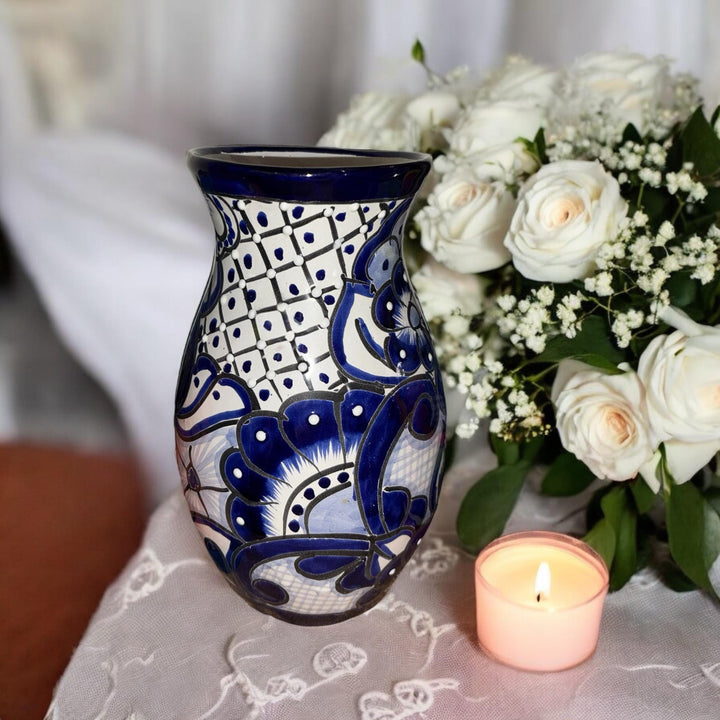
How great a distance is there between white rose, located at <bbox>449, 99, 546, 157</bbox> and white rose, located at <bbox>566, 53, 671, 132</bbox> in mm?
54

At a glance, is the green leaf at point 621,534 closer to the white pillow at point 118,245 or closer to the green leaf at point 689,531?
the green leaf at point 689,531

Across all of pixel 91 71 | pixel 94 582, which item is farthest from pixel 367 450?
pixel 91 71

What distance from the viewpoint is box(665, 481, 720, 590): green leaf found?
1.91ft

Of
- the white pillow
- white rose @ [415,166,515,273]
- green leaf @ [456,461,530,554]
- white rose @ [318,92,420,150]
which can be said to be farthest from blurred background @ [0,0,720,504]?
green leaf @ [456,461,530,554]

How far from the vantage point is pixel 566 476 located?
69 centimetres

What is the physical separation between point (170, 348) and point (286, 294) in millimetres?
912

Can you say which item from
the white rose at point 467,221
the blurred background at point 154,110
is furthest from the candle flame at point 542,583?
the blurred background at point 154,110

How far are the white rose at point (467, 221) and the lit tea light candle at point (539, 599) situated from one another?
200 millimetres

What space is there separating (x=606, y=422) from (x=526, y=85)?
12.6 inches

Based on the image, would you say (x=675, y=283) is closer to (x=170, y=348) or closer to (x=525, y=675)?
(x=525, y=675)

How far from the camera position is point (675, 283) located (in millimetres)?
591

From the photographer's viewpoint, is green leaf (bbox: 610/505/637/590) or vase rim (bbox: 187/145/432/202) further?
green leaf (bbox: 610/505/637/590)

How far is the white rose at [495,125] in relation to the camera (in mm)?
680

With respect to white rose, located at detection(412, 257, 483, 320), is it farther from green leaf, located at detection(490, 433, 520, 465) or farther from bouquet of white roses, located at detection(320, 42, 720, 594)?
green leaf, located at detection(490, 433, 520, 465)
